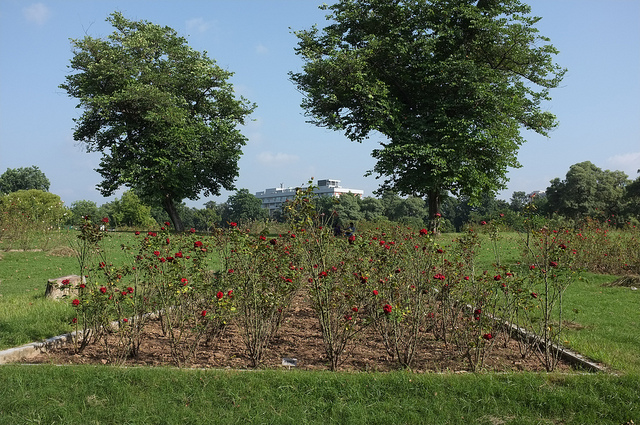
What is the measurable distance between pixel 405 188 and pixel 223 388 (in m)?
18.0

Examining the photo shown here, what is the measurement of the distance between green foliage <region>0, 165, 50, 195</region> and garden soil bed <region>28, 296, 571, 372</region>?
68.8 metres

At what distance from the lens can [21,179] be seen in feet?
213

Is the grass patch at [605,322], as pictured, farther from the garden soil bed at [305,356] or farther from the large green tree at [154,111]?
the large green tree at [154,111]

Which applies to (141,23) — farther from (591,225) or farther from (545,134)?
(591,225)

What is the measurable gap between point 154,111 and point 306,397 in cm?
2329

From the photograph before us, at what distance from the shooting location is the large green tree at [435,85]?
1955 centimetres

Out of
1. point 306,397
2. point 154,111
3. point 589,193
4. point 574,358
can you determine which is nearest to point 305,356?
point 306,397

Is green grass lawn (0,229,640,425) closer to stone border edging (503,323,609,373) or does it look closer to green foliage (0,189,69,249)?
stone border edging (503,323,609,373)

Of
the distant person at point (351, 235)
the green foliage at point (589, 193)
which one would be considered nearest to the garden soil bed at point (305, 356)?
the distant person at point (351, 235)

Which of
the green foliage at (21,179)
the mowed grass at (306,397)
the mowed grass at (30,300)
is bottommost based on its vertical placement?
the mowed grass at (306,397)

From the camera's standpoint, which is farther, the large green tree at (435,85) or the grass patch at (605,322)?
the large green tree at (435,85)

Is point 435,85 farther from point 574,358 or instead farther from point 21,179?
point 21,179

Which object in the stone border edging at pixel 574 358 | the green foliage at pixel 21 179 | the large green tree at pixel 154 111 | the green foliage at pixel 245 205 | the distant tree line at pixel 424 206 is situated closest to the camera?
the stone border edging at pixel 574 358

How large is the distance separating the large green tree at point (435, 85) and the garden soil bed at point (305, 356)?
1382 cm
